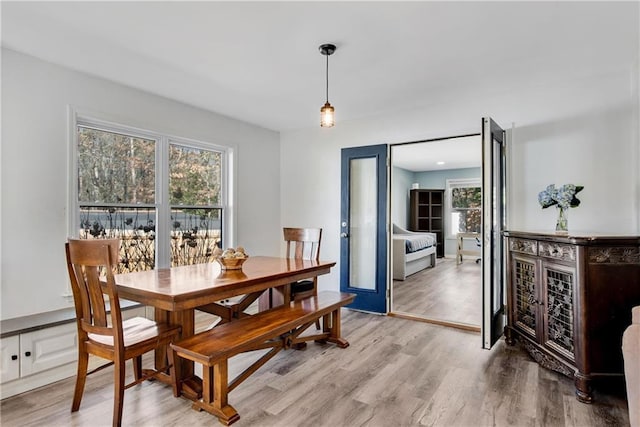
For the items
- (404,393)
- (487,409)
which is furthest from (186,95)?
(487,409)

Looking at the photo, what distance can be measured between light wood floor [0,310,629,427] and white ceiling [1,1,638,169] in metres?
2.44

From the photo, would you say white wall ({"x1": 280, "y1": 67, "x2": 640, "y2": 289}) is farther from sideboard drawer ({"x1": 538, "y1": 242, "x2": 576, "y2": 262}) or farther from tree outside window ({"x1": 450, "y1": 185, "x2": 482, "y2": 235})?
tree outside window ({"x1": 450, "y1": 185, "x2": 482, "y2": 235})

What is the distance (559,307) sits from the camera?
2.52 m

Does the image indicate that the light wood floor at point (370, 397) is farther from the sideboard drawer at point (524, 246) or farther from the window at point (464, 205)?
the window at point (464, 205)

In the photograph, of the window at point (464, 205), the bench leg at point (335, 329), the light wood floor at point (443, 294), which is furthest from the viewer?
the window at point (464, 205)

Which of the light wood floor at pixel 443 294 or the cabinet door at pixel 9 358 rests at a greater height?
the cabinet door at pixel 9 358

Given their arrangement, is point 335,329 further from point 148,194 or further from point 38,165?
point 38,165

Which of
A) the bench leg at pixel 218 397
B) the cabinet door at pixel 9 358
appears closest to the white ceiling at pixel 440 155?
the bench leg at pixel 218 397

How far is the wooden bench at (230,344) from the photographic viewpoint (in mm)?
1994

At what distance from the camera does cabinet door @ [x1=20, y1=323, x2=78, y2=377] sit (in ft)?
8.05

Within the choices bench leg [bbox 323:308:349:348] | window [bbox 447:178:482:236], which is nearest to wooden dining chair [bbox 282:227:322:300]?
bench leg [bbox 323:308:349:348]

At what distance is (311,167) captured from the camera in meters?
4.83

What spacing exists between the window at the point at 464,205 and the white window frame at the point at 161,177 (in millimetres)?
6694

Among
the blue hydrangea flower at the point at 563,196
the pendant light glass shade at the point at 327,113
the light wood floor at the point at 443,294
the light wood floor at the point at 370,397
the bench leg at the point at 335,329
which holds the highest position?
the pendant light glass shade at the point at 327,113
